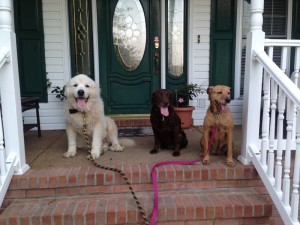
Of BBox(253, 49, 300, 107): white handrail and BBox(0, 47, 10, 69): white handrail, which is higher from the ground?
BBox(0, 47, 10, 69): white handrail

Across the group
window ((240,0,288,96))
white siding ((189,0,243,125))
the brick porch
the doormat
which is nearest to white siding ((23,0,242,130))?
white siding ((189,0,243,125))

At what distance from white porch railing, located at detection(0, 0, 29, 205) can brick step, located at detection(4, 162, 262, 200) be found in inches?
5.4

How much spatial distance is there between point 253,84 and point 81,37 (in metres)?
2.91

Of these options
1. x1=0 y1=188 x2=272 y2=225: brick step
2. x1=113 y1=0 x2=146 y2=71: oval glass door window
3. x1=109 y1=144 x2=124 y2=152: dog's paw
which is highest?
x1=113 y1=0 x2=146 y2=71: oval glass door window

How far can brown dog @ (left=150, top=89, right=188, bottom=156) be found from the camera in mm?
2840

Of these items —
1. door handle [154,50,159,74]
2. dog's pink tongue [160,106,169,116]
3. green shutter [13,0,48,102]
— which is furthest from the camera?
door handle [154,50,159,74]

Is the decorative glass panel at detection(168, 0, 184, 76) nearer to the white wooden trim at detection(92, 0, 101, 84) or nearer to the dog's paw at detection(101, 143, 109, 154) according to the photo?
the white wooden trim at detection(92, 0, 101, 84)

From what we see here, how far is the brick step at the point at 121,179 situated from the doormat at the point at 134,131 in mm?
1387

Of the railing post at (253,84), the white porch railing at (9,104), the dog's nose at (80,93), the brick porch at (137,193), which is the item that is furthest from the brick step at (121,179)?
the dog's nose at (80,93)

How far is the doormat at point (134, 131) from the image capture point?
Result: 153 inches

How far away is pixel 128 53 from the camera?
4.46 m

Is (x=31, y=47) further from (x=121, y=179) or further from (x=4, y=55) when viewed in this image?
(x=121, y=179)

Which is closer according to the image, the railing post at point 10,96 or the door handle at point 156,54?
the railing post at point 10,96

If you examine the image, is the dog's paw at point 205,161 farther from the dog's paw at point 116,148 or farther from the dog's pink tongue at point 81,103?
the dog's pink tongue at point 81,103
